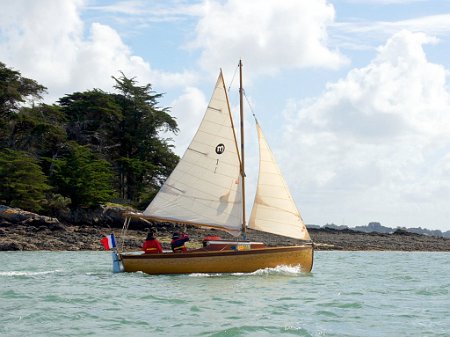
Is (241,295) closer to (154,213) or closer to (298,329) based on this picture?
(298,329)

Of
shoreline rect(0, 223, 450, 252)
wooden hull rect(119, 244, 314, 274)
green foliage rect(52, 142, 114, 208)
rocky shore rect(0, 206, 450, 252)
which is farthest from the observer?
green foliage rect(52, 142, 114, 208)

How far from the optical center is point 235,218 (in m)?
28.3

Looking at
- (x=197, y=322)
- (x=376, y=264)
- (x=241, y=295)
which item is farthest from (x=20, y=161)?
(x=197, y=322)

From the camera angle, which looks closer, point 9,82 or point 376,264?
point 376,264

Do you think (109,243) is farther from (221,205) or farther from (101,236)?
(101,236)

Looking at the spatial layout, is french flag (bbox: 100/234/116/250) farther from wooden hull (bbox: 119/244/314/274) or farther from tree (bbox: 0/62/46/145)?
tree (bbox: 0/62/46/145)

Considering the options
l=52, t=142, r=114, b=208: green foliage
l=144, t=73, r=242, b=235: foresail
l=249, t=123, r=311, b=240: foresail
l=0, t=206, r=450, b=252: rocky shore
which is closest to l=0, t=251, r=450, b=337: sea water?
l=249, t=123, r=311, b=240: foresail

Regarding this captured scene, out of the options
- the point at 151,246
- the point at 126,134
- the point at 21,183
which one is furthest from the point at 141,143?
the point at 151,246

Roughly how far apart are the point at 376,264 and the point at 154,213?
14813 millimetres

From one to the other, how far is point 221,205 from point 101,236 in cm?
2120

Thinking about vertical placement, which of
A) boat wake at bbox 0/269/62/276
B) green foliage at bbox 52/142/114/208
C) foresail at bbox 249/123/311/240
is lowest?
boat wake at bbox 0/269/62/276

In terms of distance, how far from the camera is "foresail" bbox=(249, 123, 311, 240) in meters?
27.7

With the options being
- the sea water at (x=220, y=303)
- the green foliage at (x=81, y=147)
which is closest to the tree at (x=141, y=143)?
the green foliage at (x=81, y=147)

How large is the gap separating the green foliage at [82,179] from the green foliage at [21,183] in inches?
99.3
